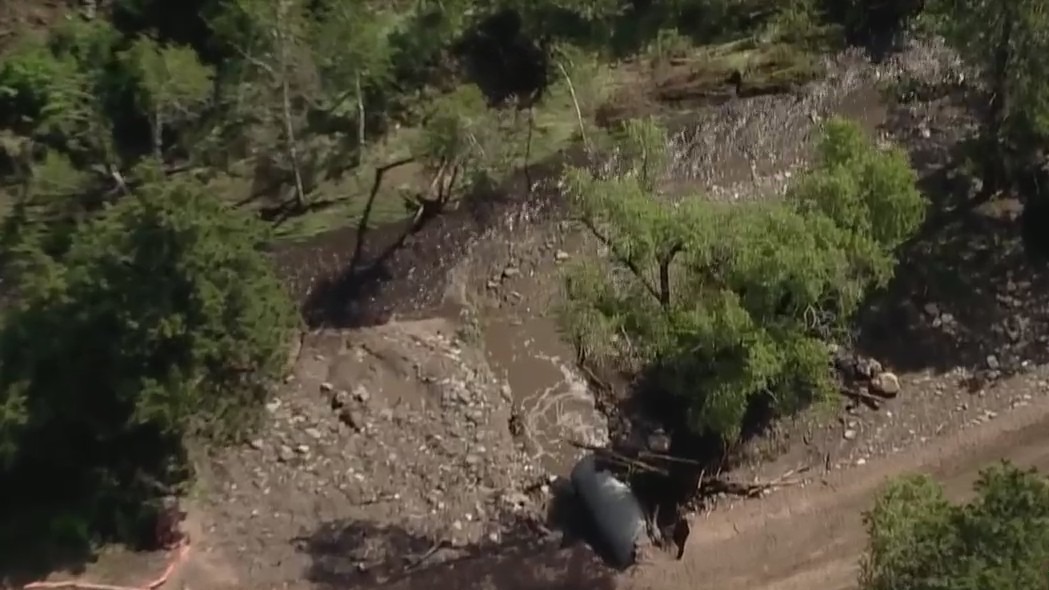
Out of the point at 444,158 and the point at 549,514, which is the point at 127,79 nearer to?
the point at 444,158

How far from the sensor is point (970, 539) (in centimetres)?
1820

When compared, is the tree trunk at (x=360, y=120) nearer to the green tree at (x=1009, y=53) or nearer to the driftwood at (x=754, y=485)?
the driftwood at (x=754, y=485)

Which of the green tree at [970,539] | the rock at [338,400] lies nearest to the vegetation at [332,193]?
the rock at [338,400]

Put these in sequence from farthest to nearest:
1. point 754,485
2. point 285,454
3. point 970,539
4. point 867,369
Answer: point 867,369 → point 285,454 → point 754,485 → point 970,539

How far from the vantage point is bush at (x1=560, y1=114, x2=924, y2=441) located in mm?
20703

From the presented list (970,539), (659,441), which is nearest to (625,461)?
(659,441)

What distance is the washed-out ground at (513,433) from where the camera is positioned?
76.7 ft

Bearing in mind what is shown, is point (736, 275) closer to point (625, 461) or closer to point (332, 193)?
→ point (625, 461)

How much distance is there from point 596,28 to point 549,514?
493 inches

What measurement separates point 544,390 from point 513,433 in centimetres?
117

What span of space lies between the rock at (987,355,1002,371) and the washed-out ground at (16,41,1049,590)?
55 millimetres

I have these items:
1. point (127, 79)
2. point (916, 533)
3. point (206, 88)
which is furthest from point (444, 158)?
point (916, 533)

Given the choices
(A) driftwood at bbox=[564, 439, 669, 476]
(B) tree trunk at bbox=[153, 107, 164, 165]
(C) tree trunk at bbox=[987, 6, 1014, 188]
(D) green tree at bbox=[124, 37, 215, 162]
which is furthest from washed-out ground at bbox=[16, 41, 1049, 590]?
(D) green tree at bbox=[124, 37, 215, 162]

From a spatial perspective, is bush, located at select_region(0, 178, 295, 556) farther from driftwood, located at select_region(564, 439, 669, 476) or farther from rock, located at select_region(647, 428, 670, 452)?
rock, located at select_region(647, 428, 670, 452)
